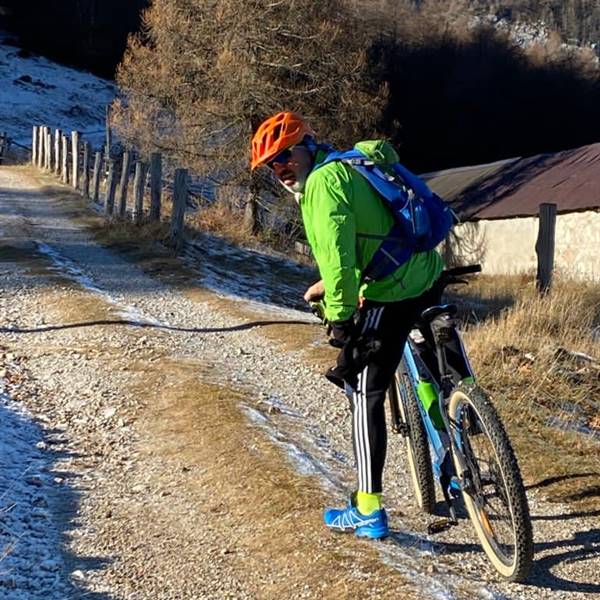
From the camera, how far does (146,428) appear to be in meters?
5.77

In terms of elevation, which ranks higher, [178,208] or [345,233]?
[345,233]

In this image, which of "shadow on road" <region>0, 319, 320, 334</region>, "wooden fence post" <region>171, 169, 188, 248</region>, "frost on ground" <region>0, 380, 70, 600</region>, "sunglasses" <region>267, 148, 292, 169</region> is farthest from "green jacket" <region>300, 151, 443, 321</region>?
"wooden fence post" <region>171, 169, 188, 248</region>

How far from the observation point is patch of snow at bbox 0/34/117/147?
41562 millimetres

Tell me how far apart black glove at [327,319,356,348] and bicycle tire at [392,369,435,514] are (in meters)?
0.73

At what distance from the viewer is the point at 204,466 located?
4992mm

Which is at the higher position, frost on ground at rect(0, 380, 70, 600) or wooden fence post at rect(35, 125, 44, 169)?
wooden fence post at rect(35, 125, 44, 169)

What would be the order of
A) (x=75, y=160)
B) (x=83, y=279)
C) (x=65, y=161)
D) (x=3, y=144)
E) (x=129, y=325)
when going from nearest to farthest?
(x=129, y=325), (x=83, y=279), (x=75, y=160), (x=65, y=161), (x=3, y=144)

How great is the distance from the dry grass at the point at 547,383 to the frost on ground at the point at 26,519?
108 inches

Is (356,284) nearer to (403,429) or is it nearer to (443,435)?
(443,435)

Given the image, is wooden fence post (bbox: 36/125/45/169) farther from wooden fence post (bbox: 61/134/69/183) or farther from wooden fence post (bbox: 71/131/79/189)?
wooden fence post (bbox: 71/131/79/189)

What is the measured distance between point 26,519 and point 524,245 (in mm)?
23432

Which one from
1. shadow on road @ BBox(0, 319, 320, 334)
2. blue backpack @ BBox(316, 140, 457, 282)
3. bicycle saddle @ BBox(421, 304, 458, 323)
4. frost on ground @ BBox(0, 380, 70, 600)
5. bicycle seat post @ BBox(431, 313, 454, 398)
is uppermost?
blue backpack @ BBox(316, 140, 457, 282)

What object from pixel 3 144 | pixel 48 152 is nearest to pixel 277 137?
pixel 48 152

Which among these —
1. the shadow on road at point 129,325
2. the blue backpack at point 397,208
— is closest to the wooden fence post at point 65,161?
the shadow on road at point 129,325
